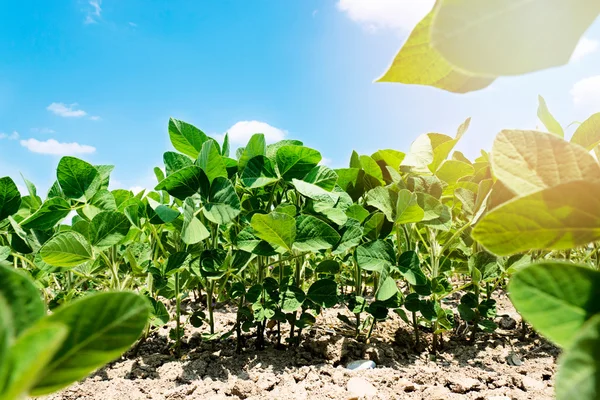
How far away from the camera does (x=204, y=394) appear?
1303 mm

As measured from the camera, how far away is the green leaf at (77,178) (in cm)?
134

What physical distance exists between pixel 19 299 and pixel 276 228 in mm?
895

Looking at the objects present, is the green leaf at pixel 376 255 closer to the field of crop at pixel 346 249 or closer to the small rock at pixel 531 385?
the field of crop at pixel 346 249

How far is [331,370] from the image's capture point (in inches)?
55.4

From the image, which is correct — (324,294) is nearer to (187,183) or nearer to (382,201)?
(382,201)

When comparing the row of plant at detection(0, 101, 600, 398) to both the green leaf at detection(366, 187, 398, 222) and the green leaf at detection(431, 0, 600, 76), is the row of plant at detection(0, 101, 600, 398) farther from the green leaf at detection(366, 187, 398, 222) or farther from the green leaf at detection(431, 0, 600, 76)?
the green leaf at detection(431, 0, 600, 76)

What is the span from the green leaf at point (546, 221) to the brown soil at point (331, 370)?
1.04m

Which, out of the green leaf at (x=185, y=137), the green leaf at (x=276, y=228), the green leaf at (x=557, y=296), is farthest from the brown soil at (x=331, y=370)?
the green leaf at (x=557, y=296)

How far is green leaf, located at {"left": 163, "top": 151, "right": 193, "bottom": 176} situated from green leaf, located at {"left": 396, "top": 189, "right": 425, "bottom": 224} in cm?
62

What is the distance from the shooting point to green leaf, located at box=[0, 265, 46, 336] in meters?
0.24

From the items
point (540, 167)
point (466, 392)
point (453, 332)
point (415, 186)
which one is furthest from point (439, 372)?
point (540, 167)

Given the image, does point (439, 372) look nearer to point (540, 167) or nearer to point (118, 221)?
point (118, 221)

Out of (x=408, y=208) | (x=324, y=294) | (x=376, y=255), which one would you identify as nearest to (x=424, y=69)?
(x=408, y=208)

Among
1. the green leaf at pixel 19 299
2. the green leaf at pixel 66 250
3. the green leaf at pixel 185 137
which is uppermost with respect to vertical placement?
the green leaf at pixel 185 137
